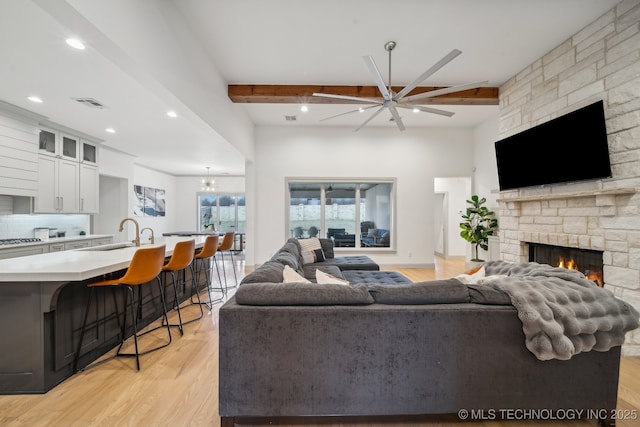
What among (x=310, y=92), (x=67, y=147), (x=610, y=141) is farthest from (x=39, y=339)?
(x=610, y=141)

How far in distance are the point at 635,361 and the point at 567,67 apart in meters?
3.02

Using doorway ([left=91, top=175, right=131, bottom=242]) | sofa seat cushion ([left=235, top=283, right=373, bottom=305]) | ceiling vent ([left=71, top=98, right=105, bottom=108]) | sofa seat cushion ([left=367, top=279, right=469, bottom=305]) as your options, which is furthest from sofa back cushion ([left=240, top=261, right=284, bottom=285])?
doorway ([left=91, top=175, right=131, bottom=242])

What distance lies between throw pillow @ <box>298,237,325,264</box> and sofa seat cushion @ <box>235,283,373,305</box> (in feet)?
8.70

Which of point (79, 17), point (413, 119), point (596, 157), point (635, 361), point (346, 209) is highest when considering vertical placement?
point (413, 119)

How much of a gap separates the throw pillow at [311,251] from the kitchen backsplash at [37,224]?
4.48m

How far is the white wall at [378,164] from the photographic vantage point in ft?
20.5

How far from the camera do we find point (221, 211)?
33.9 ft

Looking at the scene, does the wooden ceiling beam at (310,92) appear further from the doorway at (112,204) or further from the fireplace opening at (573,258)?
the doorway at (112,204)

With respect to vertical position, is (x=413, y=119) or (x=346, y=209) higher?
(x=413, y=119)

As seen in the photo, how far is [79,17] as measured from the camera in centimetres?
161

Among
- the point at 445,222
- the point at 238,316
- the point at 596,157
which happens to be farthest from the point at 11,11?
the point at 445,222

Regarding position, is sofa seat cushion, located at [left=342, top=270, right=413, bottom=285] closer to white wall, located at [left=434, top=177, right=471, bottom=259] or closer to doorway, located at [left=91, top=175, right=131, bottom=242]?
white wall, located at [left=434, top=177, right=471, bottom=259]

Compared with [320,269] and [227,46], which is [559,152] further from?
[227,46]

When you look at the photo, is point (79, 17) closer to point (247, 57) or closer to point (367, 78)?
point (247, 57)
